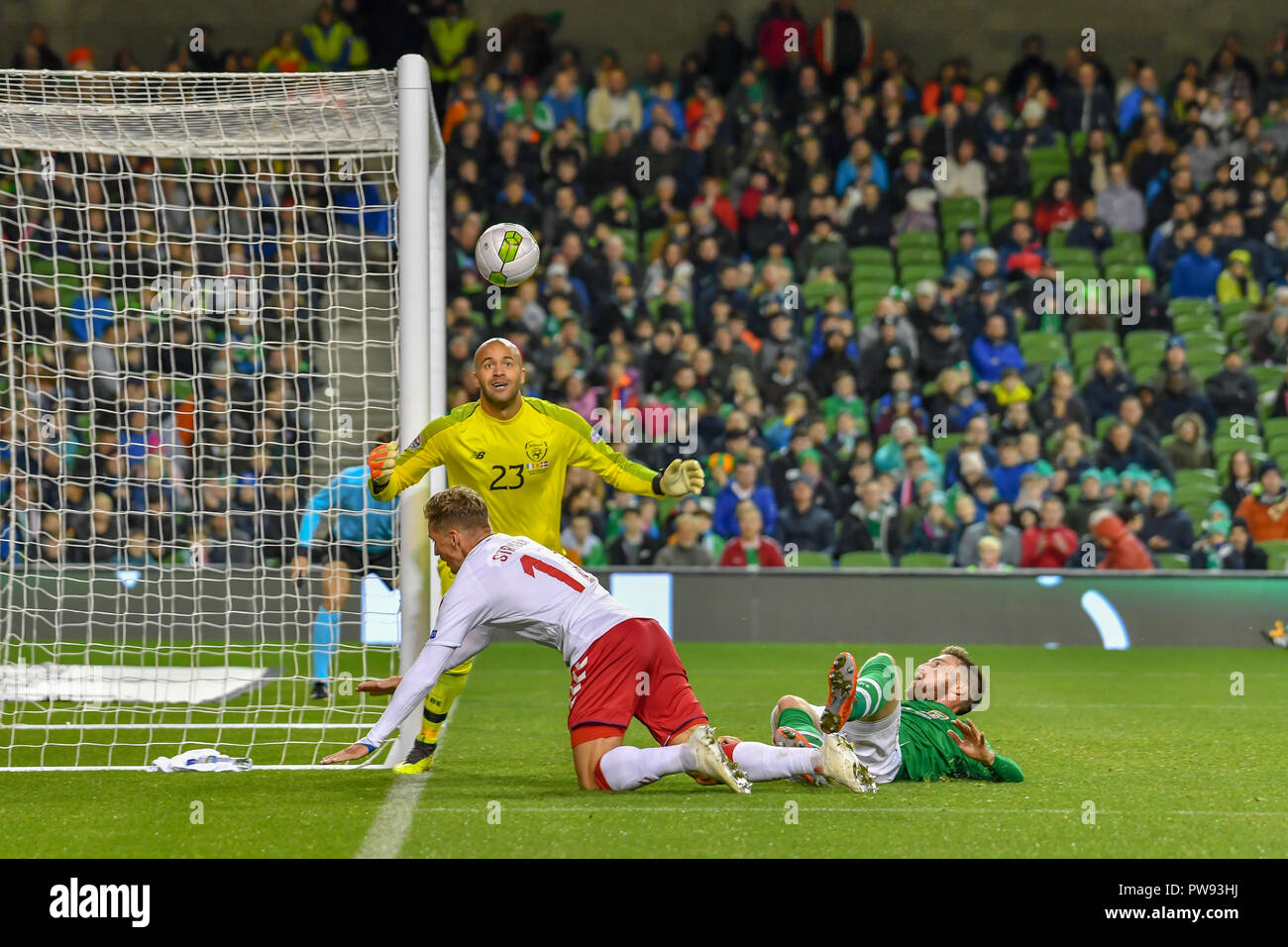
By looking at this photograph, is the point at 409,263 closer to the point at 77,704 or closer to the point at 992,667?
the point at 77,704

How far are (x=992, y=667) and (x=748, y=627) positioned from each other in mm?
2120

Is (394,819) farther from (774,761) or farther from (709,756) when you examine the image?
(774,761)

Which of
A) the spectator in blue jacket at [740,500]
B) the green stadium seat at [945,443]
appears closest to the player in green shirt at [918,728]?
the spectator in blue jacket at [740,500]

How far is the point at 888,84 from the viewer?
53.3 ft

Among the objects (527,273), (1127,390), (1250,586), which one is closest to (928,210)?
(1127,390)

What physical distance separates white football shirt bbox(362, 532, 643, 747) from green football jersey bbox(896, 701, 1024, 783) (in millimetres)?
1182

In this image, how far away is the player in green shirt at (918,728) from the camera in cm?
536

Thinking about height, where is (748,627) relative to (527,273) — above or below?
below

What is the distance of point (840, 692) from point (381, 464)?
7.54 ft

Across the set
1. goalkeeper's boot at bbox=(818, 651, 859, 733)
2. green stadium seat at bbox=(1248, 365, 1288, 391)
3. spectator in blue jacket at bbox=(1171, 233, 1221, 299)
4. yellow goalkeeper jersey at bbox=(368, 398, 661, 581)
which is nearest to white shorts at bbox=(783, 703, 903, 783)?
goalkeeper's boot at bbox=(818, 651, 859, 733)

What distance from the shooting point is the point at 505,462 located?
6500 mm

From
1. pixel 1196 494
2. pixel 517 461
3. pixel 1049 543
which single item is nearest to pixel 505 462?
pixel 517 461

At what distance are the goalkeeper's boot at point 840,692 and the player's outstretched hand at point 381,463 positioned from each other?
2198 millimetres

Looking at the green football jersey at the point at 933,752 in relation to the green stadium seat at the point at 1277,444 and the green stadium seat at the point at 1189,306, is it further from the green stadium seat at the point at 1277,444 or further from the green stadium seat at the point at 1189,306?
the green stadium seat at the point at 1189,306
